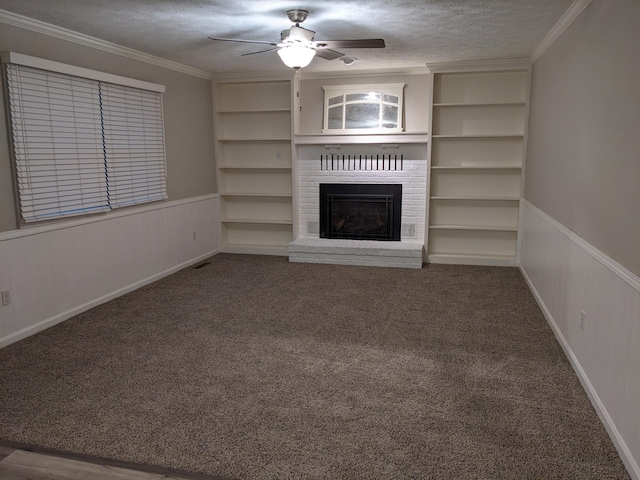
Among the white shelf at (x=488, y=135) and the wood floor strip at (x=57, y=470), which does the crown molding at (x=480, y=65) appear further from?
the wood floor strip at (x=57, y=470)

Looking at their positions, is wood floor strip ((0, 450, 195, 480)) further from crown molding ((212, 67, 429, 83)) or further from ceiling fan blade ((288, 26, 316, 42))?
crown molding ((212, 67, 429, 83))

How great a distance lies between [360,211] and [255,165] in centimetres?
157

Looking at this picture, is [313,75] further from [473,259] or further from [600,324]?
[600,324]

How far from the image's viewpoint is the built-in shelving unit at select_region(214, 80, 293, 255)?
655cm

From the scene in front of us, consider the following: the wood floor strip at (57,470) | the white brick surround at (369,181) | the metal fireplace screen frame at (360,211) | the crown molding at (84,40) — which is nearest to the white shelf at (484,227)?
the white brick surround at (369,181)

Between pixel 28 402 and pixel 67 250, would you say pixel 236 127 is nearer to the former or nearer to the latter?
pixel 67 250

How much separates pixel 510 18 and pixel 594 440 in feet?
9.82

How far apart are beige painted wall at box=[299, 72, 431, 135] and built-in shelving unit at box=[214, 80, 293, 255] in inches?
11.1

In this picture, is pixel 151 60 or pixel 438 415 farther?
pixel 151 60

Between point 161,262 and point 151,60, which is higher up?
point 151,60

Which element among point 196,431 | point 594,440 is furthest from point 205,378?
point 594,440

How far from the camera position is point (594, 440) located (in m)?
2.35

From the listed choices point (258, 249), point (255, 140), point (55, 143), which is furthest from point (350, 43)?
point (258, 249)

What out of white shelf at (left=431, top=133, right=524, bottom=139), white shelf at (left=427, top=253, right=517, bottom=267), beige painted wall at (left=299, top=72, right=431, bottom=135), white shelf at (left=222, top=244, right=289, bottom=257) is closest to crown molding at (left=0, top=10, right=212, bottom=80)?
beige painted wall at (left=299, top=72, right=431, bottom=135)
